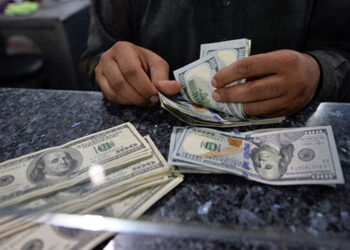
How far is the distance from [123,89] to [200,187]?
1.39ft

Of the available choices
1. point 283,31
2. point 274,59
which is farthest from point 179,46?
point 274,59

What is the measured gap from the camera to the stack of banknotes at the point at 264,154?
532 millimetres

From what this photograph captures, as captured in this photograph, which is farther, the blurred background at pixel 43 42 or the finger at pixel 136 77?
the blurred background at pixel 43 42

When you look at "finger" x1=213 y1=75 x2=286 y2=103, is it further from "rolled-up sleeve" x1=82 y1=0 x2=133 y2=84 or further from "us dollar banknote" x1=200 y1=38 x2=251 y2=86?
"rolled-up sleeve" x1=82 y1=0 x2=133 y2=84

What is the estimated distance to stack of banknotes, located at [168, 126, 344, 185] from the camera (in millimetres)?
532

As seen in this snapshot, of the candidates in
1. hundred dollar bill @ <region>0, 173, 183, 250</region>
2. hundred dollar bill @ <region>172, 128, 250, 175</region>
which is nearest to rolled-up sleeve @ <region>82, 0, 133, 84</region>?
hundred dollar bill @ <region>172, 128, 250, 175</region>

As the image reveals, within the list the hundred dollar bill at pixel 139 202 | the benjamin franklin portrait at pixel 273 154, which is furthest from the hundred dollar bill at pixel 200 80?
the hundred dollar bill at pixel 139 202

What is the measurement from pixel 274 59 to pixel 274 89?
0.08m

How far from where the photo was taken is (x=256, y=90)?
0.70 meters

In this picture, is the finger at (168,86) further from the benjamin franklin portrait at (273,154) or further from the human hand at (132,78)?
the benjamin franklin portrait at (273,154)

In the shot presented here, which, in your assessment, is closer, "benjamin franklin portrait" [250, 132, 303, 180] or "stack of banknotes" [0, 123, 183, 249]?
"stack of banknotes" [0, 123, 183, 249]

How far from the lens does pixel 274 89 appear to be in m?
0.70

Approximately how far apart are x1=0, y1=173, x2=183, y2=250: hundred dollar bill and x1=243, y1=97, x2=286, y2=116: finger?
0.39 m

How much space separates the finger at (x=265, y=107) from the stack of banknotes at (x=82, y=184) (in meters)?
0.30
